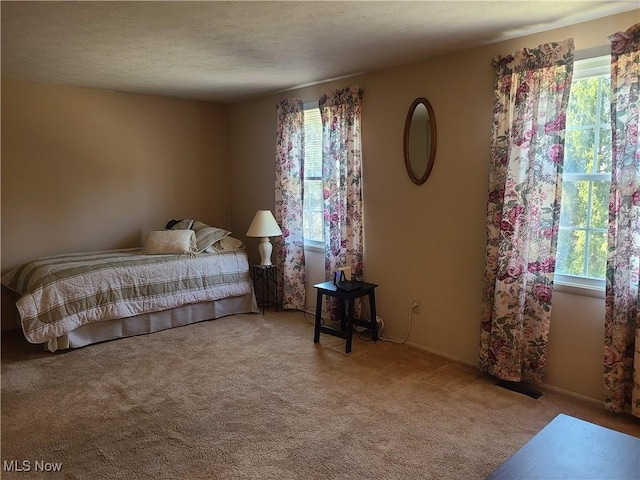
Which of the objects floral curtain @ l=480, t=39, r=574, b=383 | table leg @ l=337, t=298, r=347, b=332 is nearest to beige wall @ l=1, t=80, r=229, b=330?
table leg @ l=337, t=298, r=347, b=332

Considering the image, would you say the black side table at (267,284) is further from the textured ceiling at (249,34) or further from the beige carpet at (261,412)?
the textured ceiling at (249,34)

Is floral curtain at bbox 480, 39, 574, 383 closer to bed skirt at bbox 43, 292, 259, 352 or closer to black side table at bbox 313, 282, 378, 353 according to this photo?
black side table at bbox 313, 282, 378, 353

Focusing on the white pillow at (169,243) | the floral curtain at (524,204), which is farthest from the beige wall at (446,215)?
the white pillow at (169,243)

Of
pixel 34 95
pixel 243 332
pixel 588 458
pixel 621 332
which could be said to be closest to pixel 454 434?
pixel 588 458

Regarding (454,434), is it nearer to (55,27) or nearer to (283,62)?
(283,62)

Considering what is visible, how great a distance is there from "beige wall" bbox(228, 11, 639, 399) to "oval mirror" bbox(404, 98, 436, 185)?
0.05m

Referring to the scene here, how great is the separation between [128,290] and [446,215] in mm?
2723

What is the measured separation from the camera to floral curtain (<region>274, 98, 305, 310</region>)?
4816 millimetres

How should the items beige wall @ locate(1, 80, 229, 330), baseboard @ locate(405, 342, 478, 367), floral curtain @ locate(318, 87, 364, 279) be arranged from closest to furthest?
baseboard @ locate(405, 342, 478, 367), floral curtain @ locate(318, 87, 364, 279), beige wall @ locate(1, 80, 229, 330)

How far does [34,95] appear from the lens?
4.42m

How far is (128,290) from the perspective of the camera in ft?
13.3

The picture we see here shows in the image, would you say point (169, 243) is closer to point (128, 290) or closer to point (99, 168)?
point (128, 290)

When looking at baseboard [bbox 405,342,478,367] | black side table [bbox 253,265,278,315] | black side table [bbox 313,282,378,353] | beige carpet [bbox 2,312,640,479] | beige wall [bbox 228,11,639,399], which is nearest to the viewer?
beige carpet [bbox 2,312,640,479]

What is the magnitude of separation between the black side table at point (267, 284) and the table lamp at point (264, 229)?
0.97 ft
